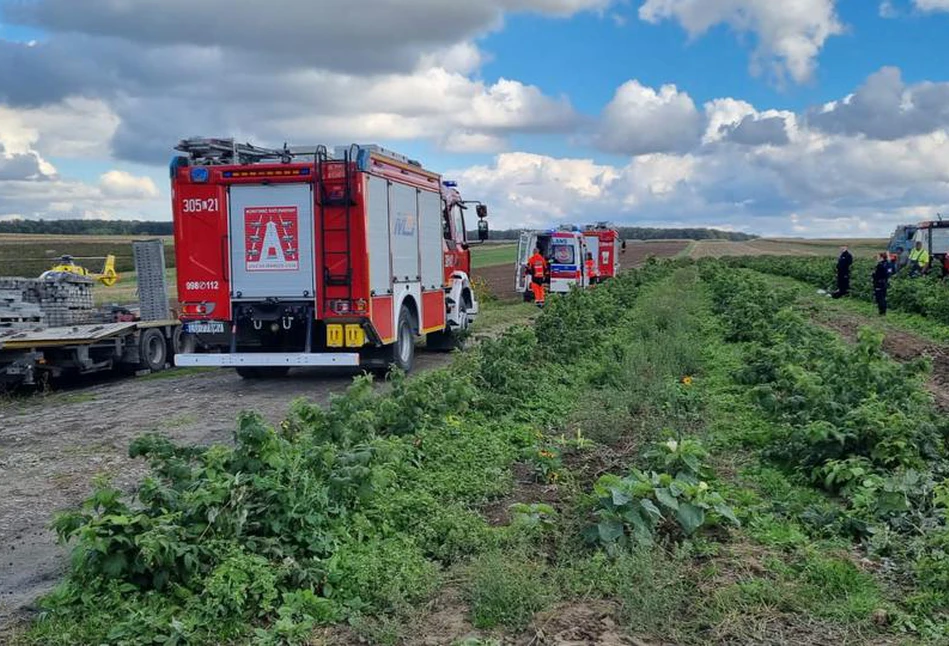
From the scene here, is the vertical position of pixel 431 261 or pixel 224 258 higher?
pixel 224 258

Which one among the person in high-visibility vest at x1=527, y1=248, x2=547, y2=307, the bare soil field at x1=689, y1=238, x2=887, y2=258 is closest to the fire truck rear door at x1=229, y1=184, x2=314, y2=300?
the person in high-visibility vest at x1=527, y1=248, x2=547, y2=307

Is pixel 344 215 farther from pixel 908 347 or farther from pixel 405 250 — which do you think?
pixel 908 347

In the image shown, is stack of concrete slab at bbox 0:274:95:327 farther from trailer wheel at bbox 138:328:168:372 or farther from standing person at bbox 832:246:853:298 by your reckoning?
standing person at bbox 832:246:853:298

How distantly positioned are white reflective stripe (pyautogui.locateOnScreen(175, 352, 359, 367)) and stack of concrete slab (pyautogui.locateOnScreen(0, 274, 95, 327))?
11.3 ft

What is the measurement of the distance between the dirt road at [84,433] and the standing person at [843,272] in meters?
18.8

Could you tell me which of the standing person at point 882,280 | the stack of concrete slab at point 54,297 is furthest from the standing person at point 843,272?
the stack of concrete slab at point 54,297

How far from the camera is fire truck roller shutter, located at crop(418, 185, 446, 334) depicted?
15219 mm

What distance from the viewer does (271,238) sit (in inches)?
497

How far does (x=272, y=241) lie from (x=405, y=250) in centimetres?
234

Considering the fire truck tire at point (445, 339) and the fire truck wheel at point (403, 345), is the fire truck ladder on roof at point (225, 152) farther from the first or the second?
the fire truck tire at point (445, 339)

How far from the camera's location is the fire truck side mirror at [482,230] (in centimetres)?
1891

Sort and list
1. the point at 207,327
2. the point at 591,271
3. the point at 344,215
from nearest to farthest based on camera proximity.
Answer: the point at 344,215
the point at 207,327
the point at 591,271

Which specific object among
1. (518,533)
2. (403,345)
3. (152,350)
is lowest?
(518,533)

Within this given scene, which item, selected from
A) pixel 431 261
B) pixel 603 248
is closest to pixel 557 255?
pixel 603 248
